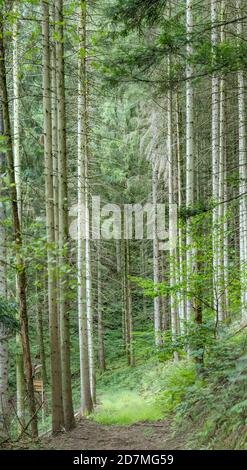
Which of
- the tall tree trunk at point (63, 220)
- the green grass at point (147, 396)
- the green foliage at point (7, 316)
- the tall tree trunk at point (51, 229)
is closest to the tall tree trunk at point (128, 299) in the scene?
the green grass at point (147, 396)

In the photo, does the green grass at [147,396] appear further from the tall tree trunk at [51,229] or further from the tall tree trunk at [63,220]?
the tall tree trunk at [51,229]

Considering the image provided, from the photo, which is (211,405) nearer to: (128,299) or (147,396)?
(147,396)

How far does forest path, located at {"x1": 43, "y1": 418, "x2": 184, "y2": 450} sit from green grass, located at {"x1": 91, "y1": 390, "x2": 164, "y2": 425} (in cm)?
62

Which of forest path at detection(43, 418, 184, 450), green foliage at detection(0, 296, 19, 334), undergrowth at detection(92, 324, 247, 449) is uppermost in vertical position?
green foliage at detection(0, 296, 19, 334)

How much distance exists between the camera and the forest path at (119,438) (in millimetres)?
7270

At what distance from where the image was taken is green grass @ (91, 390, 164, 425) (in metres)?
10.6

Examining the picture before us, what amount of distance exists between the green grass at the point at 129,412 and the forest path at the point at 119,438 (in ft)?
2.02

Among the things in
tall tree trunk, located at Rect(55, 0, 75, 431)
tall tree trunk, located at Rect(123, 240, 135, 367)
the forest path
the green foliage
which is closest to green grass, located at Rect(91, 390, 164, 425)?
the forest path

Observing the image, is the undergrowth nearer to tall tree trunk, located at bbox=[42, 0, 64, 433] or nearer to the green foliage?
tall tree trunk, located at bbox=[42, 0, 64, 433]

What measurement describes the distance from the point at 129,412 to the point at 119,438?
3.20 metres

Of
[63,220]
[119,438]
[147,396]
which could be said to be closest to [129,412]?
[147,396]

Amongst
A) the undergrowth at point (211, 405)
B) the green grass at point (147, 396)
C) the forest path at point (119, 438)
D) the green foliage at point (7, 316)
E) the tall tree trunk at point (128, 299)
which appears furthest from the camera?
the tall tree trunk at point (128, 299)

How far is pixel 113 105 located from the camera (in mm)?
17469

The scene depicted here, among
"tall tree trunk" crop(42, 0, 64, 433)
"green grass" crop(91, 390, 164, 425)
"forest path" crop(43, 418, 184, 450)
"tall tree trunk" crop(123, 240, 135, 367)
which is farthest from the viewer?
"tall tree trunk" crop(123, 240, 135, 367)
